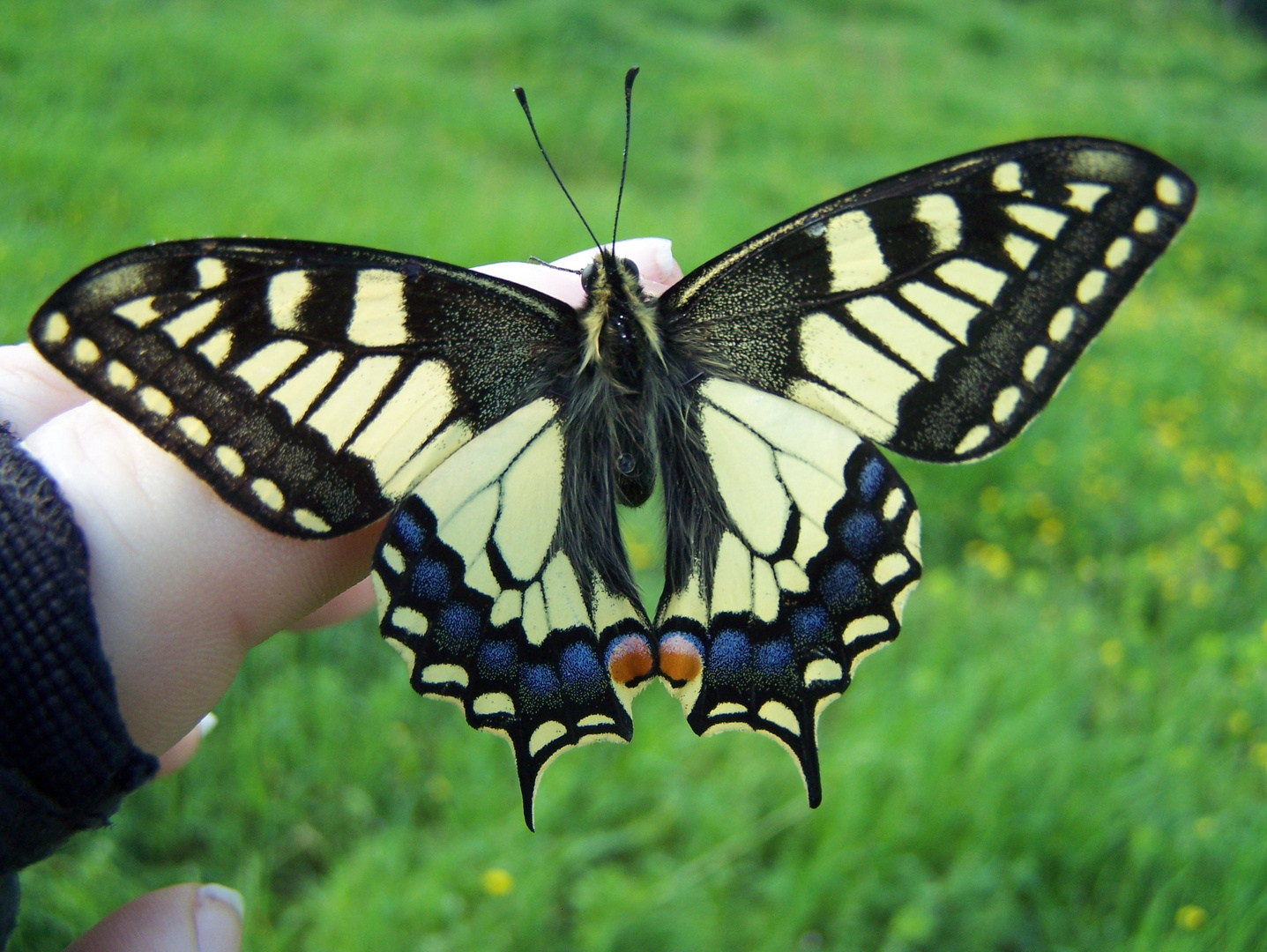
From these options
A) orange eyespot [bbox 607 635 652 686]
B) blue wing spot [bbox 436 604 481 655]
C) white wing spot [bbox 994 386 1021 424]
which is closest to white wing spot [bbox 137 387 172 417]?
blue wing spot [bbox 436 604 481 655]

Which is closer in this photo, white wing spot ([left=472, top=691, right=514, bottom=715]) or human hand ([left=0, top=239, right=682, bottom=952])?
human hand ([left=0, top=239, right=682, bottom=952])

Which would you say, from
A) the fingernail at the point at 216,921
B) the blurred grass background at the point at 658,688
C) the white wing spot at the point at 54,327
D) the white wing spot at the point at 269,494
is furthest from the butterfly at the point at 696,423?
the blurred grass background at the point at 658,688

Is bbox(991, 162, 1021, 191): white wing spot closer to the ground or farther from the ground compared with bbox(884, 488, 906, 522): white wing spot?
farther from the ground

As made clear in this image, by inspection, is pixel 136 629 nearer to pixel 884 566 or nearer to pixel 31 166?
pixel 884 566

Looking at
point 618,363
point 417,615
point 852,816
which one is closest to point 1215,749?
point 852,816

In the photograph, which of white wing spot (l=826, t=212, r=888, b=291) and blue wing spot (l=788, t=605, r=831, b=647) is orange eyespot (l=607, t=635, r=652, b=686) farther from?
white wing spot (l=826, t=212, r=888, b=291)

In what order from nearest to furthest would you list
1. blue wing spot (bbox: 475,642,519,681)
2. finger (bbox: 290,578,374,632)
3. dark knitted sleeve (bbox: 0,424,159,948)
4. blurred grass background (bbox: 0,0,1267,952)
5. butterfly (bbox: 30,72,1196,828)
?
dark knitted sleeve (bbox: 0,424,159,948)
butterfly (bbox: 30,72,1196,828)
blue wing spot (bbox: 475,642,519,681)
finger (bbox: 290,578,374,632)
blurred grass background (bbox: 0,0,1267,952)
